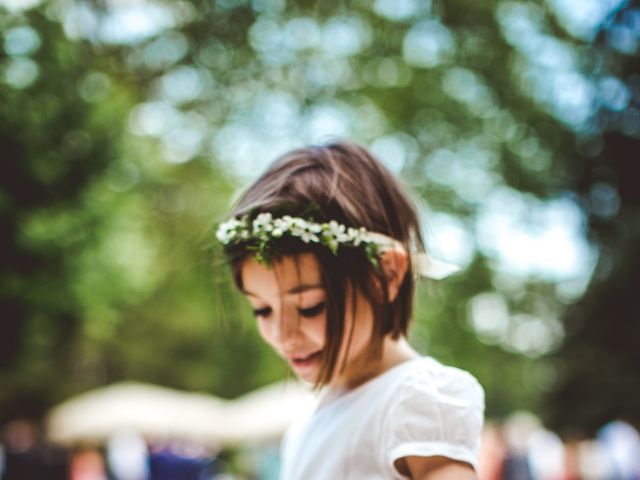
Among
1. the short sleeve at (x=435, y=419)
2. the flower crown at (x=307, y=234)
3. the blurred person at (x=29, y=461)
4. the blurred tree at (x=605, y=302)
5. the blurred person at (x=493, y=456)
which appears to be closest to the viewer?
the short sleeve at (x=435, y=419)

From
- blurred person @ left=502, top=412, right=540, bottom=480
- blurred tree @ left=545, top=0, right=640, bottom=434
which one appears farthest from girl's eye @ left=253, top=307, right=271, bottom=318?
blurred tree @ left=545, top=0, right=640, bottom=434

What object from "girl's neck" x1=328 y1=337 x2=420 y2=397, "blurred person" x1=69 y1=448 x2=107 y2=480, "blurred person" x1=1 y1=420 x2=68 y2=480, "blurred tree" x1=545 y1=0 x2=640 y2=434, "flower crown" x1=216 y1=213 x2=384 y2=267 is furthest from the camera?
"blurred person" x1=69 y1=448 x2=107 y2=480

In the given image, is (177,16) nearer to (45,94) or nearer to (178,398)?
(45,94)

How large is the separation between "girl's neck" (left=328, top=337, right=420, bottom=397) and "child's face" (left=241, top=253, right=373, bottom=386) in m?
0.07

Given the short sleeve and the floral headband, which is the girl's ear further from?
the short sleeve

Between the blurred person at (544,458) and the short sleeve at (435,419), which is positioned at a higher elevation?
the short sleeve at (435,419)

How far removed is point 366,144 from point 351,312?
10760mm

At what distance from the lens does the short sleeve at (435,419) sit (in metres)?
1.31

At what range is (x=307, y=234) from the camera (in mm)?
1491

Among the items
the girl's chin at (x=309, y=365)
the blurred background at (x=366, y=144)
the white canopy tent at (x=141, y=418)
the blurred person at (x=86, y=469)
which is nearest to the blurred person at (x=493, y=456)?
the blurred background at (x=366, y=144)

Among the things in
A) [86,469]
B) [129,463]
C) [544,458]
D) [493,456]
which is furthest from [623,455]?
[86,469]

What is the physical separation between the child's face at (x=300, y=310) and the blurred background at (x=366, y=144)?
Result: 527 centimetres

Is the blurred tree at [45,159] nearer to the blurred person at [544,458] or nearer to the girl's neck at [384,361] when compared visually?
the girl's neck at [384,361]

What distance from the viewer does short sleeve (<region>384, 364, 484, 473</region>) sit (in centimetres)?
131
